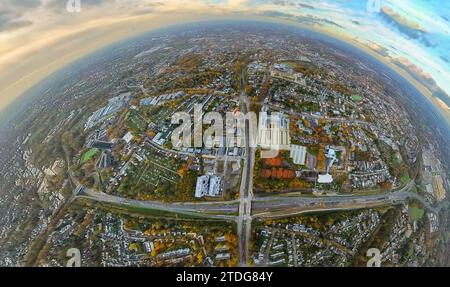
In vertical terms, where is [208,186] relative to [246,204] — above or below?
above

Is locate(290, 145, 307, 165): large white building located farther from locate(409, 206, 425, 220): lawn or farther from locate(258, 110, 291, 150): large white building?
locate(409, 206, 425, 220): lawn

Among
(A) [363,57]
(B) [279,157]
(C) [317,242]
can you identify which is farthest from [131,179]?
(A) [363,57]

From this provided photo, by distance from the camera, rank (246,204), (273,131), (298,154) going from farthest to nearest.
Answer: (273,131), (298,154), (246,204)

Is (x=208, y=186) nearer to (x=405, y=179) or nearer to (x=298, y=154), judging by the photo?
(x=298, y=154)

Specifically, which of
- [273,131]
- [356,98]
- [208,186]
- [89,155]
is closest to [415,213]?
[273,131]

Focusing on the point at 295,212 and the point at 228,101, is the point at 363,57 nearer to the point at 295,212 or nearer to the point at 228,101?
the point at 228,101

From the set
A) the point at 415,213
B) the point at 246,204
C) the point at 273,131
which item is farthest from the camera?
the point at 273,131

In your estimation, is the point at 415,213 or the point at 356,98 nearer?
the point at 415,213

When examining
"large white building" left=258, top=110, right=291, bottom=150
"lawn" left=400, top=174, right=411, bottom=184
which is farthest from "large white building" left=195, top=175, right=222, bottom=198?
"lawn" left=400, top=174, right=411, bottom=184

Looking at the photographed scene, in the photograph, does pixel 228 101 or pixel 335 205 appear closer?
pixel 335 205
